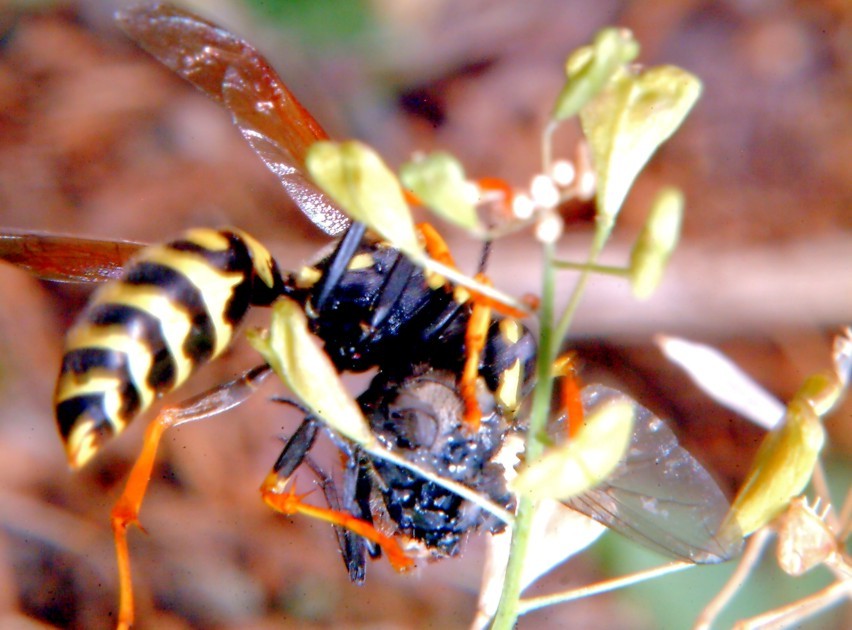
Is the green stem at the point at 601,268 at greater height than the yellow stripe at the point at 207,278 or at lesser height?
greater

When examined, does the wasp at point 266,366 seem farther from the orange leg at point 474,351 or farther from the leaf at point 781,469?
the leaf at point 781,469

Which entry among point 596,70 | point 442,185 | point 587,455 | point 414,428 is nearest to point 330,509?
point 414,428

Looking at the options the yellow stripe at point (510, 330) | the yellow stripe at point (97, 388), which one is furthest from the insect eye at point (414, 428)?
the yellow stripe at point (97, 388)

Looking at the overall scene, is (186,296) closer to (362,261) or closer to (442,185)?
(362,261)

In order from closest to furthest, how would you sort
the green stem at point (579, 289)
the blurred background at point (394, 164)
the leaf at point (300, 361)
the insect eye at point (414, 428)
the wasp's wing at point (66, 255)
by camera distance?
the green stem at point (579, 289) < the leaf at point (300, 361) < the insect eye at point (414, 428) < the wasp's wing at point (66, 255) < the blurred background at point (394, 164)

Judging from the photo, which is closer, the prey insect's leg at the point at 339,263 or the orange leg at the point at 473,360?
the orange leg at the point at 473,360

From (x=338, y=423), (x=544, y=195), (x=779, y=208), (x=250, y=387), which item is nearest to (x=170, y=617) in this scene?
(x=250, y=387)

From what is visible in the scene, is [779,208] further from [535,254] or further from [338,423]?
[338,423]
